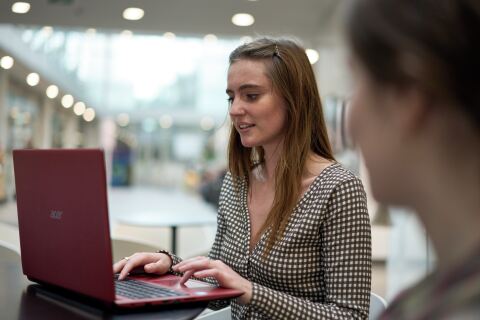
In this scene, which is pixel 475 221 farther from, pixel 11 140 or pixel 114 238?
pixel 11 140

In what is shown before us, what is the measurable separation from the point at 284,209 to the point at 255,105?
0.92ft

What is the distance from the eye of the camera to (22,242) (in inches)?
51.9

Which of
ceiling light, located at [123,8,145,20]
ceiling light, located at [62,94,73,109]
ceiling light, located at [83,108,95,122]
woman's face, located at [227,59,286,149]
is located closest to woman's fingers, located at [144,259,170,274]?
woman's face, located at [227,59,286,149]

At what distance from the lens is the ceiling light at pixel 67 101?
34.3 ft

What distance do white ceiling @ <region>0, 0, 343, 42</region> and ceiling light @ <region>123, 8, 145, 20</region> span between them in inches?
1.4

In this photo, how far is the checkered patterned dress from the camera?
4.07 ft

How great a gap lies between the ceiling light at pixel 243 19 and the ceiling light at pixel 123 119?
1250 centimetres

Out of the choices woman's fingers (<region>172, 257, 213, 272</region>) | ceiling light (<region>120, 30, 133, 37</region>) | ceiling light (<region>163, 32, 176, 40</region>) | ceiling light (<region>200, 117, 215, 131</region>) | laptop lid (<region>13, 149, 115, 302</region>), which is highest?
ceiling light (<region>120, 30, 133, 37</region>)

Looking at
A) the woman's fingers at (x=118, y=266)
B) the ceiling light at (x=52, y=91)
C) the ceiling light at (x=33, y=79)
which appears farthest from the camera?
the ceiling light at (x=52, y=91)

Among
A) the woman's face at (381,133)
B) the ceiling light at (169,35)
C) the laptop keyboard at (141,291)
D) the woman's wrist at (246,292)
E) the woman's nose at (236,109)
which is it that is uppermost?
the ceiling light at (169,35)

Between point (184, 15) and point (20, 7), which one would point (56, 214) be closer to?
point (20, 7)

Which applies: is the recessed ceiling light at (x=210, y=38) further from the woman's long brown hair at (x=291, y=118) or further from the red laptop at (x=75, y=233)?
the red laptop at (x=75, y=233)

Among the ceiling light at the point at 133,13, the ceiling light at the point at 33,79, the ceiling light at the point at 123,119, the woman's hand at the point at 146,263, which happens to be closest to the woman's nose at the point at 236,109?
the woman's hand at the point at 146,263

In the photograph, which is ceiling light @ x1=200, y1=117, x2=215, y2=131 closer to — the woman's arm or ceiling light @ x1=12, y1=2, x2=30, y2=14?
ceiling light @ x1=12, y1=2, x2=30, y2=14
